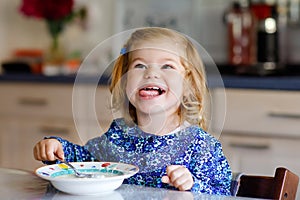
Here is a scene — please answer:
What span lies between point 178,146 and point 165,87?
11 cm

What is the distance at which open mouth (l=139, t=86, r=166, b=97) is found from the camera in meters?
1.12

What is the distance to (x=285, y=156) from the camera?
2486 mm

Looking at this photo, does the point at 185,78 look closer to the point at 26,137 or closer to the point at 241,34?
the point at 241,34

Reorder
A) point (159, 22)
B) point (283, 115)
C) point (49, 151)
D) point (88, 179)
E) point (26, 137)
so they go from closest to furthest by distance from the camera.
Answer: point (88, 179) → point (49, 151) → point (283, 115) → point (26, 137) → point (159, 22)

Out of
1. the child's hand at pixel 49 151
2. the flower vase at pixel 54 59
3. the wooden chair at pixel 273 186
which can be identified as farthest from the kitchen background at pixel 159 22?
the child's hand at pixel 49 151

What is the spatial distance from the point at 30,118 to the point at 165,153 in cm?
196

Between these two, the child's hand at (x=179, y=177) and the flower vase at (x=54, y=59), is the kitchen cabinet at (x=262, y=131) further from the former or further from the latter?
the child's hand at (x=179, y=177)

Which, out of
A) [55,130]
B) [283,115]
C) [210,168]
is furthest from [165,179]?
[55,130]

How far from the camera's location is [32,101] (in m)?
2.98

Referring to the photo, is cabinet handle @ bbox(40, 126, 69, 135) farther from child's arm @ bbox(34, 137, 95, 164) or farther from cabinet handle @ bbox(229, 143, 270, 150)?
child's arm @ bbox(34, 137, 95, 164)

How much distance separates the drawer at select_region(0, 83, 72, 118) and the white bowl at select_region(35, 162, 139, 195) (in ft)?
5.79

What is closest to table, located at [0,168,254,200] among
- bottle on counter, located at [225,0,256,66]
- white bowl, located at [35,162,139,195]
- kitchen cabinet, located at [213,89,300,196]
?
white bowl, located at [35,162,139,195]

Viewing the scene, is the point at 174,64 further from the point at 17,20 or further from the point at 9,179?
the point at 17,20

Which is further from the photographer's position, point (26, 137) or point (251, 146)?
point (26, 137)
